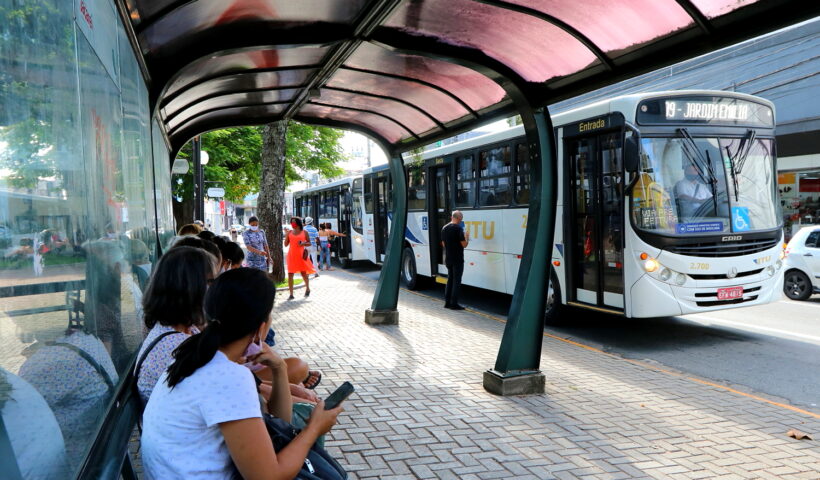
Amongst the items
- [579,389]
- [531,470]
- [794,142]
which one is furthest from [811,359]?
[794,142]

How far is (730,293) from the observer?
8773 millimetres

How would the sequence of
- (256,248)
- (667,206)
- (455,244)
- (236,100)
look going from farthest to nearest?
(256,248) → (455,244) → (667,206) → (236,100)

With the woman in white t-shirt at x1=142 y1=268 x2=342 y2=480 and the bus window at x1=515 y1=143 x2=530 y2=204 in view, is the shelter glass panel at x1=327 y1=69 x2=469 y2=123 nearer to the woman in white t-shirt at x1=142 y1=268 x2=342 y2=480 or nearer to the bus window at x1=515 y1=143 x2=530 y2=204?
the bus window at x1=515 y1=143 x2=530 y2=204

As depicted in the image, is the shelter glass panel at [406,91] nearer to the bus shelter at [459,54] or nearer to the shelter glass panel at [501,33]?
the bus shelter at [459,54]

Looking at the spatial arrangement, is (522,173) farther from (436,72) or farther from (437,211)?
(436,72)

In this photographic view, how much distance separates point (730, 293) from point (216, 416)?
27.2 ft

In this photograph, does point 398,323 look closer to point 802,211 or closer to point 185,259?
point 185,259

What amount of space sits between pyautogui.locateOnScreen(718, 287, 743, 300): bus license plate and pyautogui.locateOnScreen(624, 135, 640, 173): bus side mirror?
81.2 inches

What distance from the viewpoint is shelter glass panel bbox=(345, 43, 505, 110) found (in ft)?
19.9

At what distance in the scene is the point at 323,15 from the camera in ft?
16.4

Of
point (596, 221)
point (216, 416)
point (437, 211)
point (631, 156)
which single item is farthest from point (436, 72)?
point (437, 211)

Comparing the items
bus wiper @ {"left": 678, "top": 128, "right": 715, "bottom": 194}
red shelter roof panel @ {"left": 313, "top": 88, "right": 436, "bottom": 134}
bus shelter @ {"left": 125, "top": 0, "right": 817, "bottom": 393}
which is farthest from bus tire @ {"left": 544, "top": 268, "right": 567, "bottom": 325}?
bus shelter @ {"left": 125, "top": 0, "right": 817, "bottom": 393}

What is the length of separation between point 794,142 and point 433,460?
71.9 feet

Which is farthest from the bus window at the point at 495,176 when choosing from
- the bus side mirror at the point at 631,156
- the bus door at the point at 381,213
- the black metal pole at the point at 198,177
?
the black metal pole at the point at 198,177
